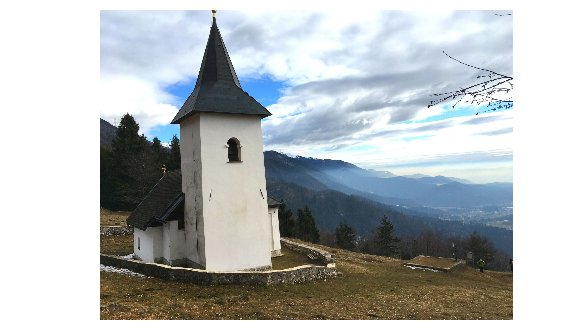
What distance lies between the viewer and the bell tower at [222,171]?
11.8m

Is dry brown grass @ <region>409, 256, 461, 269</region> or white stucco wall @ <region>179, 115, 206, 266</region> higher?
white stucco wall @ <region>179, 115, 206, 266</region>

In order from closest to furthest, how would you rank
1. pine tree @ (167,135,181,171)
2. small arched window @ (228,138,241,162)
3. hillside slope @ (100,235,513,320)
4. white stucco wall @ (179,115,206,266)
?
1. hillside slope @ (100,235,513,320)
2. white stucco wall @ (179,115,206,266)
3. small arched window @ (228,138,241,162)
4. pine tree @ (167,135,181,171)

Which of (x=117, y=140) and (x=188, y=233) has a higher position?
(x=117, y=140)

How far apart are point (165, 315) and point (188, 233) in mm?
5820

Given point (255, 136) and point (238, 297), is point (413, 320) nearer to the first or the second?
point (238, 297)

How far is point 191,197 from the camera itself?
12812mm

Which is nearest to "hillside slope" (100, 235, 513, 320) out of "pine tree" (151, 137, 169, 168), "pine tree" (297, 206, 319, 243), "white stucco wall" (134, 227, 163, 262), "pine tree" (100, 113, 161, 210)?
"white stucco wall" (134, 227, 163, 262)

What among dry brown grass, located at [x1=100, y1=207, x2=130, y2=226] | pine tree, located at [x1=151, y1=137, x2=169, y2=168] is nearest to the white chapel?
dry brown grass, located at [x1=100, y1=207, x2=130, y2=226]

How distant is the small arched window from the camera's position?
12453 millimetres

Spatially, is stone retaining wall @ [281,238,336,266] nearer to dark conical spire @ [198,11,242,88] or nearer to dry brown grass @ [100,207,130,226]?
dark conical spire @ [198,11,242,88]

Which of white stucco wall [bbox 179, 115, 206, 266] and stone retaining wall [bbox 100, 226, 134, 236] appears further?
stone retaining wall [bbox 100, 226, 134, 236]

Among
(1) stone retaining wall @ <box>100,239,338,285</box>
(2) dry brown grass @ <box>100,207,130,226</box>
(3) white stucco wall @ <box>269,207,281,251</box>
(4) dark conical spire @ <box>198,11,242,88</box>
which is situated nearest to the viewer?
(1) stone retaining wall @ <box>100,239,338,285</box>

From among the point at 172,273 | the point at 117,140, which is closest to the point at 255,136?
the point at 172,273

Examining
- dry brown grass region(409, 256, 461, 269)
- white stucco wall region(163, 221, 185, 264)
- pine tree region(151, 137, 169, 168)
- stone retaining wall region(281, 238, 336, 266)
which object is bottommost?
dry brown grass region(409, 256, 461, 269)
